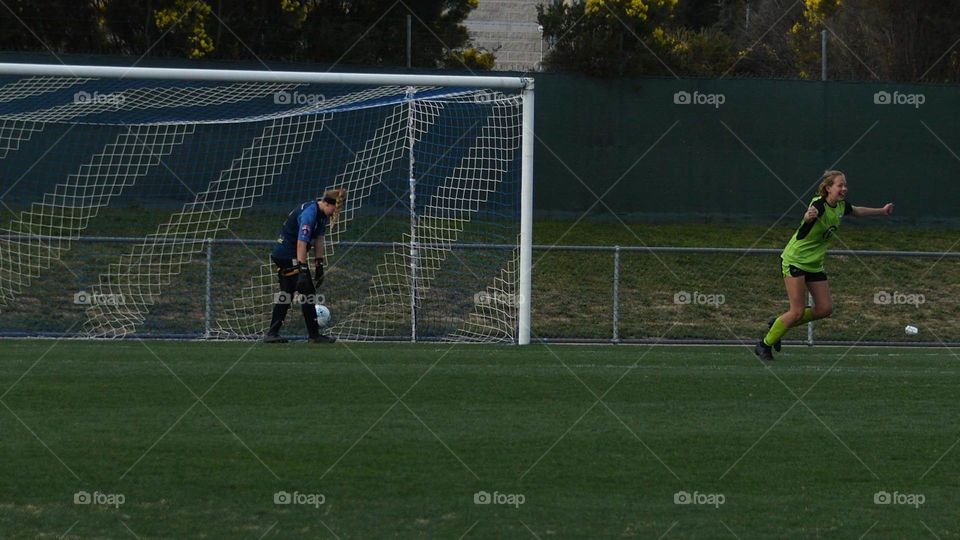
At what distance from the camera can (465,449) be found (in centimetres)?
855

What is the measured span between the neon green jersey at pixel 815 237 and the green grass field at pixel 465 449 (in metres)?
1.21

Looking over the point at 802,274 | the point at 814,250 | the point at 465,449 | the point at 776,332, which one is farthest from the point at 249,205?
the point at 465,449

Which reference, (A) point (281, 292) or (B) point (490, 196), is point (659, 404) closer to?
(A) point (281, 292)

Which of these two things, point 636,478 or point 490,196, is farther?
point 490,196

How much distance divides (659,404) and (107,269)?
1069 centimetres

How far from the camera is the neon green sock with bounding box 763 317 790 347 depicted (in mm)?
14094

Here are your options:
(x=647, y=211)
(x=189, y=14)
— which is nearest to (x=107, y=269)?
(x=189, y=14)

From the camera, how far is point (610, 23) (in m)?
24.7

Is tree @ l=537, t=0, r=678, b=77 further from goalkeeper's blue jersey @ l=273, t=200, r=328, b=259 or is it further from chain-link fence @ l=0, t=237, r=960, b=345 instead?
goalkeeper's blue jersey @ l=273, t=200, r=328, b=259

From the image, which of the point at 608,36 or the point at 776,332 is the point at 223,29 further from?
the point at 776,332

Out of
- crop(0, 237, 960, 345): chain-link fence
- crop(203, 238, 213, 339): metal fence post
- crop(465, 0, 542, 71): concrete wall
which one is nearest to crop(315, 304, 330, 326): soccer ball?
crop(0, 237, 960, 345): chain-link fence

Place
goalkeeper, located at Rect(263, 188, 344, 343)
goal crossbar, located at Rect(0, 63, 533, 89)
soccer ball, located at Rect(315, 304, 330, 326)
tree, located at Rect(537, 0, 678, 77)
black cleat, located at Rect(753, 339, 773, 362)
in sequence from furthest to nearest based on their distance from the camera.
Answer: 1. tree, located at Rect(537, 0, 678, 77)
2. soccer ball, located at Rect(315, 304, 330, 326)
3. goalkeeper, located at Rect(263, 188, 344, 343)
4. goal crossbar, located at Rect(0, 63, 533, 89)
5. black cleat, located at Rect(753, 339, 773, 362)

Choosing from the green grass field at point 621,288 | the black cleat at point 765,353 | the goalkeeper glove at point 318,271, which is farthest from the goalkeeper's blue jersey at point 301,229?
the black cleat at point 765,353

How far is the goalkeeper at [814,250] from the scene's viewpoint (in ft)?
44.7
